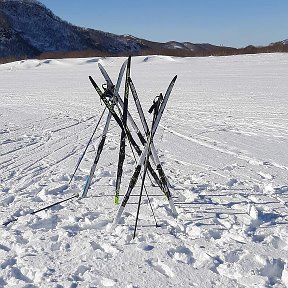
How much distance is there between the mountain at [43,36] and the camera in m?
65.8

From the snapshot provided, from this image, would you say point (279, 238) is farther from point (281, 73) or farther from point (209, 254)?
point (281, 73)

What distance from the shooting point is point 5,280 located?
372 cm

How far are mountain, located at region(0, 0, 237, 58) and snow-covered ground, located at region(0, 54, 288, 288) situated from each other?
54610 mm

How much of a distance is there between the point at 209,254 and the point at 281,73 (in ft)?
62.0

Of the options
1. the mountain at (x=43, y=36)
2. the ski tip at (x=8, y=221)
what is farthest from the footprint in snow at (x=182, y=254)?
the mountain at (x=43, y=36)

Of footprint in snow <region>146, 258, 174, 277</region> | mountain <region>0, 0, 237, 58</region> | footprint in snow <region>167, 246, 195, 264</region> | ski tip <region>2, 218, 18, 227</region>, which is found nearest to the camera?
footprint in snow <region>146, 258, 174, 277</region>

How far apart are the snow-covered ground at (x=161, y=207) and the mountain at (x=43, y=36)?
54.6 m

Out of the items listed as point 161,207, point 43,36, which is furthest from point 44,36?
point 161,207

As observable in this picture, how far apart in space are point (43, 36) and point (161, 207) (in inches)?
2858

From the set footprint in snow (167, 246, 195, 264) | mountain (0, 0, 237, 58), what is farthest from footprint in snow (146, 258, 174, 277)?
mountain (0, 0, 237, 58)

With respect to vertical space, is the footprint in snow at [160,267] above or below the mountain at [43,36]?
above

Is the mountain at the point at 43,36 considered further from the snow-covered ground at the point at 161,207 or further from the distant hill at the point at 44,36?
the snow-covered ground at the point at 161,207

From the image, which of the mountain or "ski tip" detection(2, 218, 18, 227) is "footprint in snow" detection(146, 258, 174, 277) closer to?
"ski tip" detection(2, 218, 18, 227)

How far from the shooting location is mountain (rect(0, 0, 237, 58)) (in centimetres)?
6581
